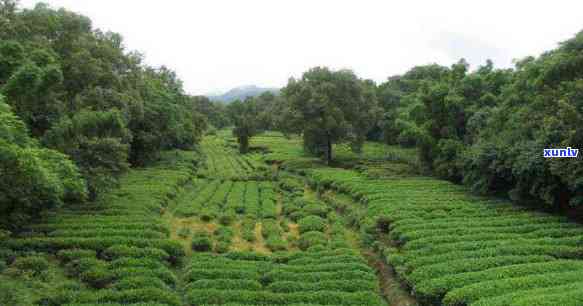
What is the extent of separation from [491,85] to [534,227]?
2114 centimetres

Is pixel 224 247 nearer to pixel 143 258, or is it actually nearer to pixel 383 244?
pixel 143 258

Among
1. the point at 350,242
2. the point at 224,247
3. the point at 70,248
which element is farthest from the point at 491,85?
the point at 70,248

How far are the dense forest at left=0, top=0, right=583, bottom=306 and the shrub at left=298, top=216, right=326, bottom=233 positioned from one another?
14 centimetres

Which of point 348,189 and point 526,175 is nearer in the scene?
point 526,175

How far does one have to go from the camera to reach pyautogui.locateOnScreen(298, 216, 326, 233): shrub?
78.8 feet

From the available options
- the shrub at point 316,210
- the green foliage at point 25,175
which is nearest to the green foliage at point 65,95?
the green foliage at point 25,175

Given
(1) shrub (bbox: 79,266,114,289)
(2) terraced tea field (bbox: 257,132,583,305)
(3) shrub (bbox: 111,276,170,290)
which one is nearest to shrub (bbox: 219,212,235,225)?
(2) terraced tea field (bbox: 257,132,583,305)

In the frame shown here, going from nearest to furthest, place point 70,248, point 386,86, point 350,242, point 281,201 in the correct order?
point 70,248
point 350,242
point 281,201
point 386,86

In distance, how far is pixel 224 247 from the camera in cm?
2009

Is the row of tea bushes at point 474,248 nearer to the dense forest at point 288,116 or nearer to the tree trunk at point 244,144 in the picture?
the dense forest at point 288,116

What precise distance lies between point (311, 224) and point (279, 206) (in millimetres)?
7045

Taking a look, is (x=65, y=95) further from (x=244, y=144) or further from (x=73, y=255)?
(x=244, y=144)

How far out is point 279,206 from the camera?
102 feet

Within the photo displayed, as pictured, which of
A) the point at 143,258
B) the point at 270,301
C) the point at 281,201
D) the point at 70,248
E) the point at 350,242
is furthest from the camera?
the point at 281,201
